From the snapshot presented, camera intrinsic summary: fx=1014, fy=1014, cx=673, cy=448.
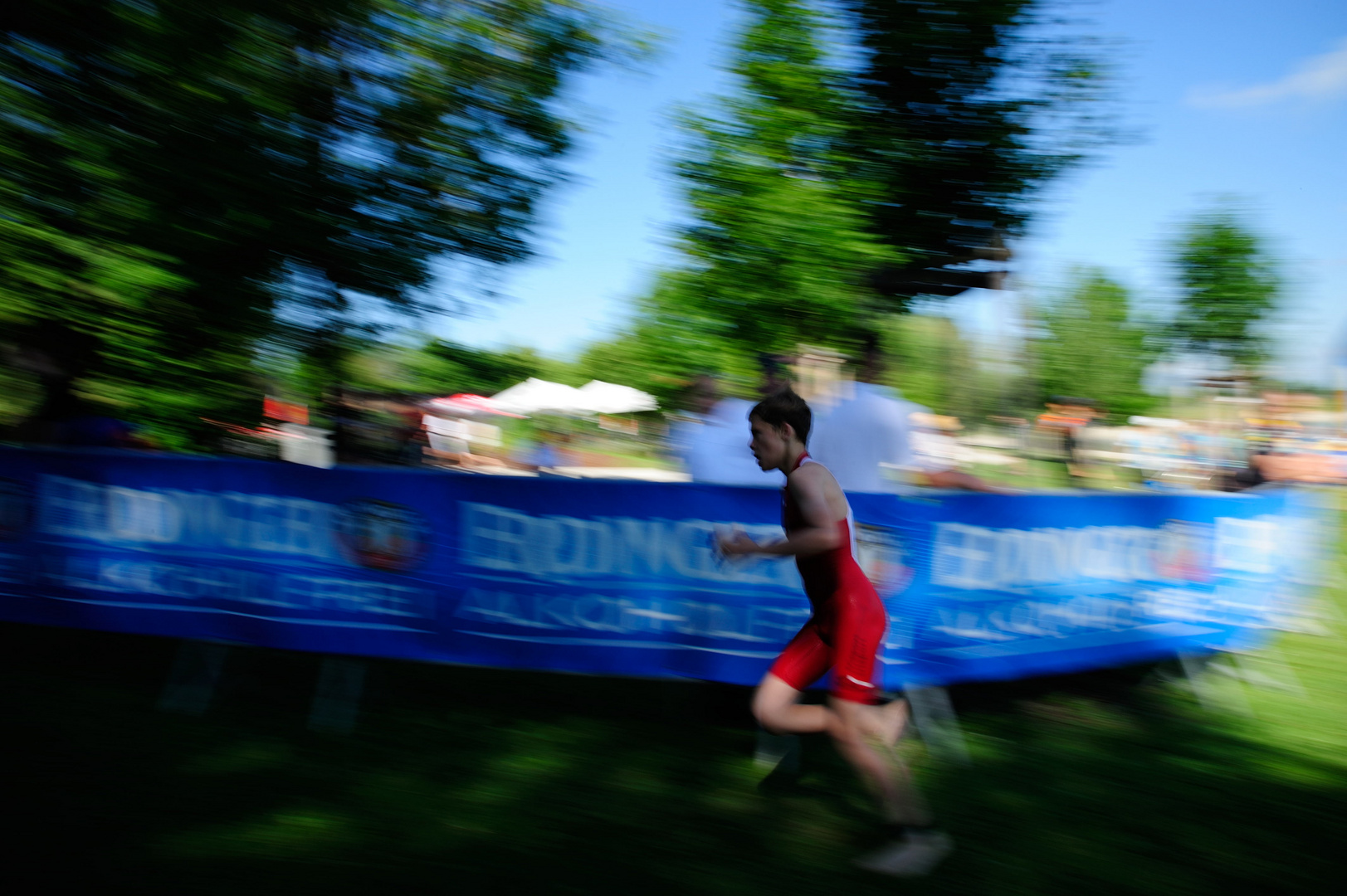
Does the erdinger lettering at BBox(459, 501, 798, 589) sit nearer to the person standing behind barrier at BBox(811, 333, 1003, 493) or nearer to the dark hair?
the person standing behind barrier at BBox(811, 333, 1003, 493)

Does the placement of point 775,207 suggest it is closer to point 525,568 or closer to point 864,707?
point 525,568

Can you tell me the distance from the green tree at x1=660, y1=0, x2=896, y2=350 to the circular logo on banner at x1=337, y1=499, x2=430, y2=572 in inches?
564

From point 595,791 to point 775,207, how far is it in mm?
16128

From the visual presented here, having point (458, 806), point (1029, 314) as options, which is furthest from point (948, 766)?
point (1029, 314)

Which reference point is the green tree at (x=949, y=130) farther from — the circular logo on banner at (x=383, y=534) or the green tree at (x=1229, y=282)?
the green tree at (x=1229, y=282)

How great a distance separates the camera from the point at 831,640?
3.81 meters

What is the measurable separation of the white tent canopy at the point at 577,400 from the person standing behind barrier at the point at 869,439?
81.0ft

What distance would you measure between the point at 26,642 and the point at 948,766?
18.0 ft

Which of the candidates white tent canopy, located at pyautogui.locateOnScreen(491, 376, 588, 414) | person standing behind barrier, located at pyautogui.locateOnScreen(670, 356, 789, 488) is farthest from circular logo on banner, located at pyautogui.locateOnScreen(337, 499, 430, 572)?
white tent canopy, located at pyautogui.locateOnScreen(491, 376, 588, 414)

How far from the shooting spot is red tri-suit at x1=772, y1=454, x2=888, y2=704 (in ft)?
12.3

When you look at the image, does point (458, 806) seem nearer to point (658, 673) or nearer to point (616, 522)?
point (658, 673)

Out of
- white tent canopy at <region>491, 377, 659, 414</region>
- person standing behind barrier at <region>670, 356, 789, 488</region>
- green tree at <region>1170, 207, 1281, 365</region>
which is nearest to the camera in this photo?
person standing behind barrier at <region>670, 356, 789, 488</region>

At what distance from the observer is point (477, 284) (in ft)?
27.9

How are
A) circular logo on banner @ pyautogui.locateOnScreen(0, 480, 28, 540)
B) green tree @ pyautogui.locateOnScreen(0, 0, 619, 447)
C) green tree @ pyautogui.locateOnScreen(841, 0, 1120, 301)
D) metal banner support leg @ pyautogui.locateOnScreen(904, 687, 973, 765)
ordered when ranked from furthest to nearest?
1. green tree @ pyautogui.locateOnScreen(841, 0, 1120, 301)
2. green tree @ pyautogui.locateOnScreen(0, 0, 619, 447)
3. circular logo on banner @ pyautogui.locateOnScreen(0, 480, 28, 540)
4. metal banner support leg @ pyautogui.locateOnScreen(904, 687, 973, 765)
